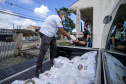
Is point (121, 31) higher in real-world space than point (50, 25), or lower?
lower

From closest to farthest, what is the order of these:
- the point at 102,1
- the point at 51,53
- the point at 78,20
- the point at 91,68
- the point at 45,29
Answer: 1. the point at 91,68
2. the point at 45,29
3. the point at 51,53
4. the point at 102,1
5. the point at 78,20

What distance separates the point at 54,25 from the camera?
6.37 ft

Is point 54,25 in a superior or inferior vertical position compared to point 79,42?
superior

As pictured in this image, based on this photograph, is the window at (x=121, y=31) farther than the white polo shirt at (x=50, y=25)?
No

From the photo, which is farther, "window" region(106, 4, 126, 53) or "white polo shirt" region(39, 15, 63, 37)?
"white polo shirt" region(39, 15, 63, 37)

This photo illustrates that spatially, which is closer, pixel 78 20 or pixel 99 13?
pixel 99 13

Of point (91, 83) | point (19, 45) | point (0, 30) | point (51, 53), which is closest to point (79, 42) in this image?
point (51, 53)

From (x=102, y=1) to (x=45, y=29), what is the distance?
4.77 meters

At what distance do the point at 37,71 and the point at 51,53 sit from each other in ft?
2.48

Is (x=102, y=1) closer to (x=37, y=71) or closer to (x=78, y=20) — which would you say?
(x=78, y=20)

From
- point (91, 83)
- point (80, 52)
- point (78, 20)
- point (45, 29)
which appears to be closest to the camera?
point (91, 83)

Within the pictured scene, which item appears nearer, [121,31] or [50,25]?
[121,31]

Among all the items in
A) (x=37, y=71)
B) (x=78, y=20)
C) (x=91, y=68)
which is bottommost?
(x=37, y=71)

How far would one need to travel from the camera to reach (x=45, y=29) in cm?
188
